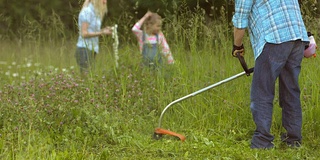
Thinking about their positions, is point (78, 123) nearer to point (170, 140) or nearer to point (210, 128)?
point (170, 140)

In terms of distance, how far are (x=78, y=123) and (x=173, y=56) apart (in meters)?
1.72

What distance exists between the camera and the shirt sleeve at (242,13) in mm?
3980

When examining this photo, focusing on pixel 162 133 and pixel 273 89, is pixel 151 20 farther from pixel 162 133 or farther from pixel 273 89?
pixel 273 89

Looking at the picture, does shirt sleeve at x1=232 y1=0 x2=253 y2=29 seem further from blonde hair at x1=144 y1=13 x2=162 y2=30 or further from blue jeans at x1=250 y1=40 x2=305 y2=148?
blonde hair at x1=144 y1=13 x2=162 y2=30

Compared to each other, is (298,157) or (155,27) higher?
(155,27)

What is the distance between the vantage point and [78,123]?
445 cm

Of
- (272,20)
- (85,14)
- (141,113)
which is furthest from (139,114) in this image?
(272,20)

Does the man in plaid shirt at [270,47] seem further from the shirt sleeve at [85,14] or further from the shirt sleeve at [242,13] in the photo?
the shirt sleeve at [85,14]

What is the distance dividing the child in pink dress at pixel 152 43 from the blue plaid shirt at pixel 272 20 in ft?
5.77

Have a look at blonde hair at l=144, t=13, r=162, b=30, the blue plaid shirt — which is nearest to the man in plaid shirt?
the blue plaid shirt

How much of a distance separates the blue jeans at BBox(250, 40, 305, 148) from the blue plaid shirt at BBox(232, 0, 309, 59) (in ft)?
0.17

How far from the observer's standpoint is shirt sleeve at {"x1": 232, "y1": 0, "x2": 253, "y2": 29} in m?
3.98

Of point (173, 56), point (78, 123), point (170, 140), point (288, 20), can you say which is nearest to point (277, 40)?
point (288, 20)

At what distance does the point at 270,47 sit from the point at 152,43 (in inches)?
99.5
